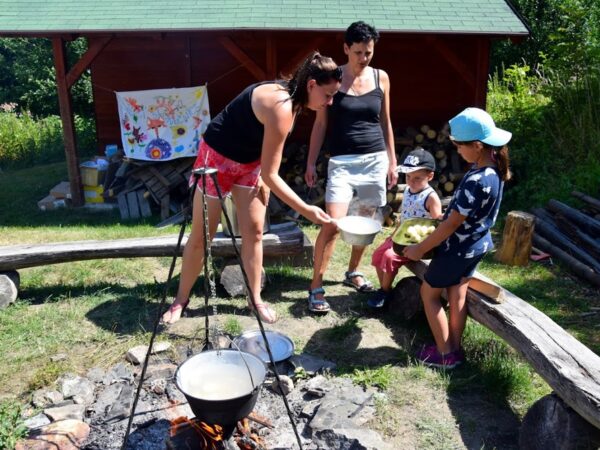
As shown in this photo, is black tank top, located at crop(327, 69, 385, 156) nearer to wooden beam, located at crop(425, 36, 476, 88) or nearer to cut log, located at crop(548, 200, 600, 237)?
cut log, located at crop(548, 200, 600, 237)

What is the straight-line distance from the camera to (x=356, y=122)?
167 inches

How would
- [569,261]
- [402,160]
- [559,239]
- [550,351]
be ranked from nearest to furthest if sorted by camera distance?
[550,351]
[569,261]
[559,239]
[402,160]

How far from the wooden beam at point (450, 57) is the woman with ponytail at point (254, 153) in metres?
4.67

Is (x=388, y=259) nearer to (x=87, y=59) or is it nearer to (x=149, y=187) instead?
(x=149, y=187)

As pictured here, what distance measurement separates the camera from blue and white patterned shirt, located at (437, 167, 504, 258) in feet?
10.3

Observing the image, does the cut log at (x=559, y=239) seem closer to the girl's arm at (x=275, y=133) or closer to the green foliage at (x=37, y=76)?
the girl's arm at (x=275, y=133)

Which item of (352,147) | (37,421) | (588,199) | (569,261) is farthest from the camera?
(588,199)

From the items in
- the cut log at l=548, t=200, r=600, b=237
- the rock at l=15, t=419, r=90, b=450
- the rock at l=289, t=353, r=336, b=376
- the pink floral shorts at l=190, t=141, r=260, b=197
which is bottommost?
the cut log at l=548, t=200, r=600, b=237

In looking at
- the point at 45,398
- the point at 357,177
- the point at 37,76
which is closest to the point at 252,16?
the point at 357,177

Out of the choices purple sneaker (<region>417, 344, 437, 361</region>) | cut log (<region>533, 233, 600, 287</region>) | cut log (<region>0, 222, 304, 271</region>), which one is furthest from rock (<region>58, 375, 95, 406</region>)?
cut log (<region>533, 233, 600, 287</region>)

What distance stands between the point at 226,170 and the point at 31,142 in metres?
10.5

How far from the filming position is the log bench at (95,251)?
464cm

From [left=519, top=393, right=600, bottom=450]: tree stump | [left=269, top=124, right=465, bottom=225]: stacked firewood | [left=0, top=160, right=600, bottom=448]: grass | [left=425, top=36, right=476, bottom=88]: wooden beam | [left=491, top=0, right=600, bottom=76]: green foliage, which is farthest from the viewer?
[left=491, top=0, right=600, bottom=76]: green foliage

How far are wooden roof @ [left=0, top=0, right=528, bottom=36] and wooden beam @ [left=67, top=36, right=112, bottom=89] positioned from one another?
29 centimetres
